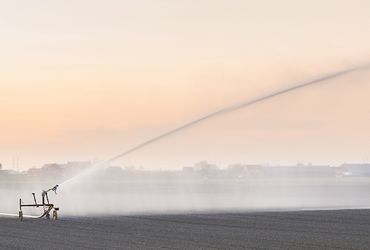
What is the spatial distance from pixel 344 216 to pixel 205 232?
42.1 ft

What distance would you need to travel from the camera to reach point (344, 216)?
40.4 meters

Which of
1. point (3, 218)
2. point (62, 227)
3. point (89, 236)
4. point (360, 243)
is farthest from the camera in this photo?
point (3, 218)

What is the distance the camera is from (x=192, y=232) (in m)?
30.2

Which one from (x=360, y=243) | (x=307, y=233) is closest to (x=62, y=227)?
(x=307, y=233)

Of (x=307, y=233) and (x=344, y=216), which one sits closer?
(x=307, y=233)

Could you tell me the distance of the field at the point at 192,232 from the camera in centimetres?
2562

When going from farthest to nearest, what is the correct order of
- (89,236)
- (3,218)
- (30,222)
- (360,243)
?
1. (3,218)
2. (30,222)
3. (89,236)
4. (360,243)

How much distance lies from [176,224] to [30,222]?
8211 millimetres

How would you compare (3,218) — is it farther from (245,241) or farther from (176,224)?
(245,241)

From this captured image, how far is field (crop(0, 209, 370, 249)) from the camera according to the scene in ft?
84.1

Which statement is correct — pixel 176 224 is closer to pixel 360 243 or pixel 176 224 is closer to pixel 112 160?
→ pixel 112 160

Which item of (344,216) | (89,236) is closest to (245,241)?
(89,236)

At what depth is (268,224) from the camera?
34.6 m

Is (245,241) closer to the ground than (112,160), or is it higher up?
closer to the ground
